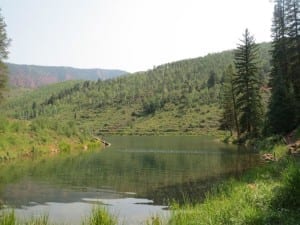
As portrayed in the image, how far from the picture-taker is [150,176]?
31.0 m

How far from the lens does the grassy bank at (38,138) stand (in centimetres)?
4962

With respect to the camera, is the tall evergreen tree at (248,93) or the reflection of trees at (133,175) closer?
the reflection of trees at (133,175)

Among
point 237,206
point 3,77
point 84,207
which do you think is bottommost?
point 84,207

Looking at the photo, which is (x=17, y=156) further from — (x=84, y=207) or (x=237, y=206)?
(x=237, y=206)

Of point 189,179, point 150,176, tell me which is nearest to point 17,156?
point 150,176

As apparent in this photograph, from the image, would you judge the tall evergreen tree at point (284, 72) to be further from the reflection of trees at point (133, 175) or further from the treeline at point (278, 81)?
the reflection of trees at point (133, 175)

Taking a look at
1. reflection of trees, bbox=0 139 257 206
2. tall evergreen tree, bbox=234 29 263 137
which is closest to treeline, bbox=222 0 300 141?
tall evergreen tree, bbox=234 29 263 137

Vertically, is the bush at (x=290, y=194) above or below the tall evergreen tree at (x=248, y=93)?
below

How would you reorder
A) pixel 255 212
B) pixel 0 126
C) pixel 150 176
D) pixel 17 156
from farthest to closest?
pixel 0 126 → pixel 17 156 → pixel 150 176 → pixel 255 212

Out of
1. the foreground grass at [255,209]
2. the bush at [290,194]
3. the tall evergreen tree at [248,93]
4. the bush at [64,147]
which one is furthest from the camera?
the tall evergreen tree at [248,93]

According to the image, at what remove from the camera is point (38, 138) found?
2250 inches

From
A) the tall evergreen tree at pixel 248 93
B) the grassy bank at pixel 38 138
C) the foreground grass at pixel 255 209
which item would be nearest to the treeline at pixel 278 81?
the tall evergreen tree at pixel 248 93

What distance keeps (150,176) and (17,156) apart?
74.9ft

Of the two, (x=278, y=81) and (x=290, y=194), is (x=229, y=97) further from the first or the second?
(x=290, y=194)
